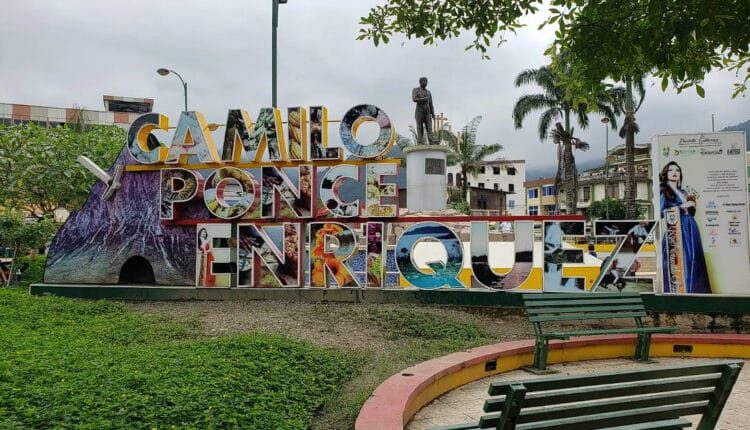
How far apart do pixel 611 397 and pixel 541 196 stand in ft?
315

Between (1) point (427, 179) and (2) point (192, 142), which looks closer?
(2) point (192, 142)

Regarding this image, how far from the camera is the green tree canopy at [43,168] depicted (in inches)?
703

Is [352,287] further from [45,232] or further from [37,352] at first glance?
[45,232]

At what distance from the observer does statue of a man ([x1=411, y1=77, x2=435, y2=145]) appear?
53.6ft

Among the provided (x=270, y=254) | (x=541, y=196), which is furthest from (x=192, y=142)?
(x=541, y=196)

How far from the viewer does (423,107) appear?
656 inches

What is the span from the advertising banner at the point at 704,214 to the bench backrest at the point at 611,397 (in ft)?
20.2

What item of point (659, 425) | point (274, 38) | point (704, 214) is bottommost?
point (659, 425)

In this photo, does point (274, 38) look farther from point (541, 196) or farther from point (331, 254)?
point (541, 196)

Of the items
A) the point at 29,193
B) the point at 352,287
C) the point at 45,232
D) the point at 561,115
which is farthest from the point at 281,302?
the point at 561,115

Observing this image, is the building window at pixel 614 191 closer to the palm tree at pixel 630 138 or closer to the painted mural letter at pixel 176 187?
the palm tree at pixel 630 138

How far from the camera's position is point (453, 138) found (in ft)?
158

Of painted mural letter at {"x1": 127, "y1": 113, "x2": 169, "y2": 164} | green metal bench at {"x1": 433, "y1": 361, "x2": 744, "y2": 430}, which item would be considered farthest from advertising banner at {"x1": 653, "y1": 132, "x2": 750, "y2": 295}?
painted mural letter at {"x1": 127, "y1": 113, "x2": 169, "y2": 164}

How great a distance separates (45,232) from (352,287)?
10.5 m
